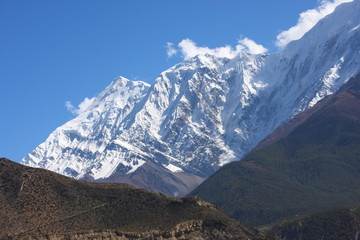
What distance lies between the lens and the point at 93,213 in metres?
139

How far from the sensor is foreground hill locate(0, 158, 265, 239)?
132m

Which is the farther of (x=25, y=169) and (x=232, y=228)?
(x=25, y=169)

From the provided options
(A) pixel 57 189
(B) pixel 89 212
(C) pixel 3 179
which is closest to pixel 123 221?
(B) pixel 89 212

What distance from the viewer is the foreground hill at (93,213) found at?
13200 centimetres

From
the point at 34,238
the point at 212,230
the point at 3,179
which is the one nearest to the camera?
the point at 34,238

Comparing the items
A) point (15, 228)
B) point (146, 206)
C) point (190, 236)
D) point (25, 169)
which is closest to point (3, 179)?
point (25, 169)

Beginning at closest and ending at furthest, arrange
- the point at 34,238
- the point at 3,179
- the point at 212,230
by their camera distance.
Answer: the point at 34,238
the point at 212,230
the point at 3,179

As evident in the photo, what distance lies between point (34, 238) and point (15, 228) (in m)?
5.35

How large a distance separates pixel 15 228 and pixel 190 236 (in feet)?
94.7

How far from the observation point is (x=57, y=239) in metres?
128

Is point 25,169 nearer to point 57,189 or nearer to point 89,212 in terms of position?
point 57,189

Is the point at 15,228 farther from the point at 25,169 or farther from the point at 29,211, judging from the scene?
the point at 25,169

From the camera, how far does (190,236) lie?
5217 inches

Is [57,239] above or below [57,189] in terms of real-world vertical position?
below
